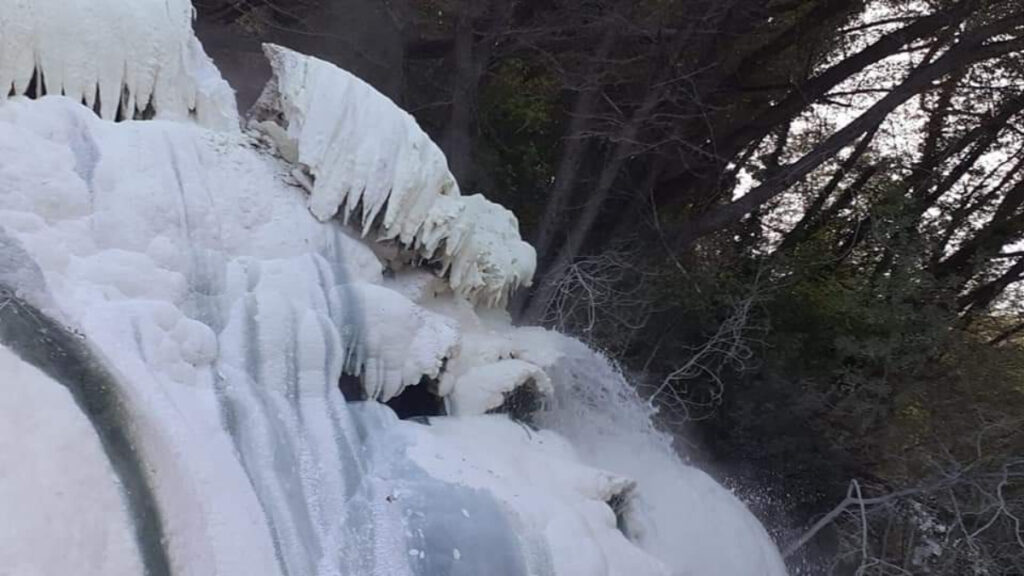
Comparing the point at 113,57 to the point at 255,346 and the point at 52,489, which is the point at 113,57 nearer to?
the point at 255,346

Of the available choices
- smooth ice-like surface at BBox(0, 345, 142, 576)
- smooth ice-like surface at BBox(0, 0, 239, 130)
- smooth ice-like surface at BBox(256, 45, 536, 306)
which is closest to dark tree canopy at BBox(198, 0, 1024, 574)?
smooth ice-like surface at BBox(256, 45, 536, 306)

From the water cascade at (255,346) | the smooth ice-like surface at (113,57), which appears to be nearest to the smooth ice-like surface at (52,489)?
the water cascade at (255,346)

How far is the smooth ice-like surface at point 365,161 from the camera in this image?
2.33 meters

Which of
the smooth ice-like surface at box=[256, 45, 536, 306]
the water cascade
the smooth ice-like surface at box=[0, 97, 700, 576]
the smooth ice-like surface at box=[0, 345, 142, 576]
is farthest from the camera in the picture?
the smooth ice-like surface at box=[256, 45, 536, 306]

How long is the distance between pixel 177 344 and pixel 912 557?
317cm

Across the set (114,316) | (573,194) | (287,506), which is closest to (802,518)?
(573,194)

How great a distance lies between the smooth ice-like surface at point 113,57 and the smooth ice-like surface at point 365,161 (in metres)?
0.18

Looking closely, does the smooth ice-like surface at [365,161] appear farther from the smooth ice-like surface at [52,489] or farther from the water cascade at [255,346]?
the smooth ice-like surface at [52,489]

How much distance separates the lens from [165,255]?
2006mm

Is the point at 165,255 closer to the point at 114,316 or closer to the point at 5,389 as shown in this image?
the point at 114,316

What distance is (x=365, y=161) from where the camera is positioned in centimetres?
234

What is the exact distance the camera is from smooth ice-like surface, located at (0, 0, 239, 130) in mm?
2094

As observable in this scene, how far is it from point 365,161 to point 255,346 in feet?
1.90

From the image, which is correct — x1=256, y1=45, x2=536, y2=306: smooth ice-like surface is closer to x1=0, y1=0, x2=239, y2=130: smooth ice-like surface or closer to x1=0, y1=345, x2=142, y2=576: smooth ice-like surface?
x1=0, y1=0, x2=239, y2=130: smooth ice-like surface
